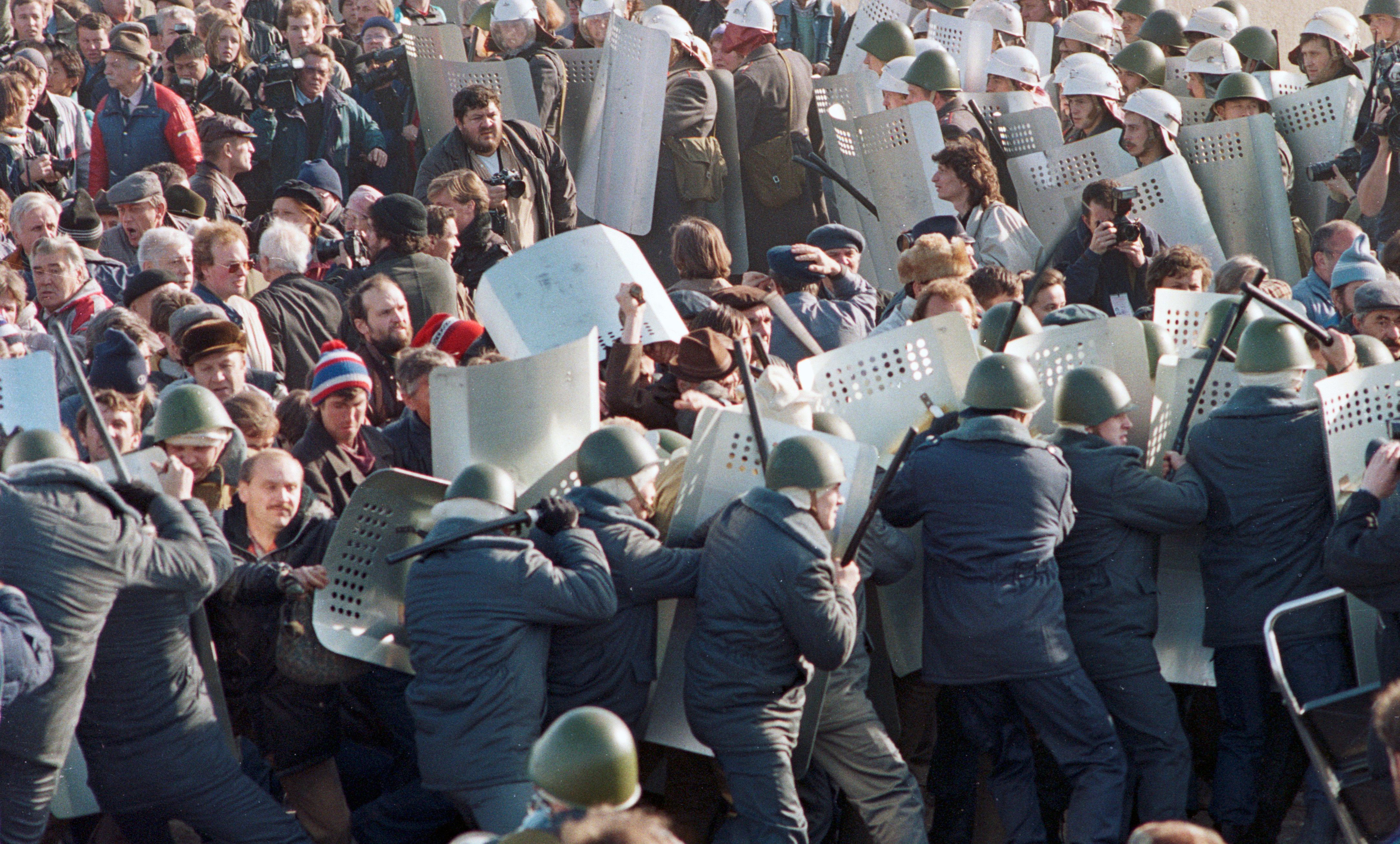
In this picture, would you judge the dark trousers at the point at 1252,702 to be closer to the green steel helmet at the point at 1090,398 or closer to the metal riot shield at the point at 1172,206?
the green steel helmet at the point at 1090,398

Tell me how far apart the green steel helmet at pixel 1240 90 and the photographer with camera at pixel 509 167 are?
387cm

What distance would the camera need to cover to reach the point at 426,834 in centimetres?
555

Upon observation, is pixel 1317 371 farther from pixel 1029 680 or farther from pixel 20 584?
pixel 20 584

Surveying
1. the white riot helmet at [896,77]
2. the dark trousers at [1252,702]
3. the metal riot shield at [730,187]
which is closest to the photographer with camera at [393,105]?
the metal riot shield at [730,187]

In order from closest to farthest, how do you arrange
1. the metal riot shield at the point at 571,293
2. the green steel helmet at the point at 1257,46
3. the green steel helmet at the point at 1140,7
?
the metal riot shield at the point at 571,293 → the green steel helmet at the point at 1257,46 → the green steel helmet at the point at 1140,7

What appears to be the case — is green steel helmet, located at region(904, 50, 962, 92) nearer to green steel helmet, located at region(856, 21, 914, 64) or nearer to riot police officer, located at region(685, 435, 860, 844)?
green steel helmet, located at region(856, 21, 914, 64)

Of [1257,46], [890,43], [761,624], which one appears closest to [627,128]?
[890,43]

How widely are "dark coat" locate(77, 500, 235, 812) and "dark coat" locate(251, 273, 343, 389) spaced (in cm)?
231

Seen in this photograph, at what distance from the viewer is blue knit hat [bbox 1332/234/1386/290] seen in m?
7.19

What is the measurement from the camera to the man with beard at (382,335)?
22.5ft

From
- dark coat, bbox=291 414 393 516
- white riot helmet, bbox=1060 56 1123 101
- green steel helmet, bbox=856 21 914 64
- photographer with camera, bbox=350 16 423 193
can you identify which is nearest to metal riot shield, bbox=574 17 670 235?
photographer with camera, bbox=350 16 423 193

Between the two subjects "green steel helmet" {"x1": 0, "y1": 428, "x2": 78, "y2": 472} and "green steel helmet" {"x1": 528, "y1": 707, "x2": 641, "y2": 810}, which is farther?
"green steel helmet" {"x1": 0, "y1": 428, "x2": 78, "y2": 472}

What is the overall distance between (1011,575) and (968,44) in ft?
22.3

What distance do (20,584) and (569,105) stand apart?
21.4ft
